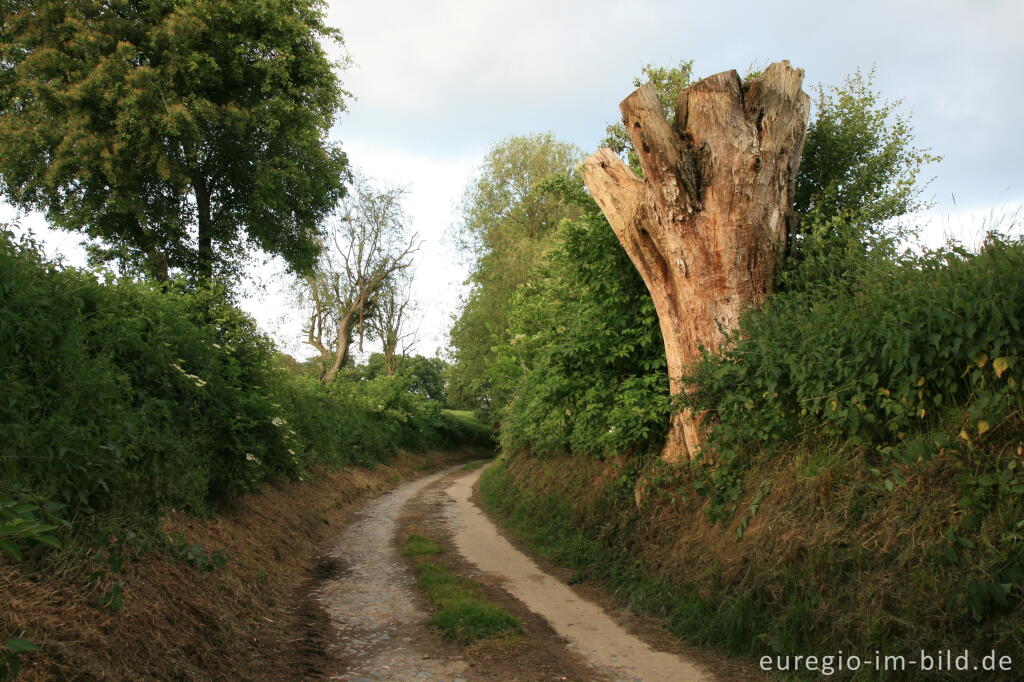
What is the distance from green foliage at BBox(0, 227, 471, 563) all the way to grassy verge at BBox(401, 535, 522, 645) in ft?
8.33

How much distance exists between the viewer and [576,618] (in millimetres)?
7215

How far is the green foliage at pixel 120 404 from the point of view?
15.6 ft

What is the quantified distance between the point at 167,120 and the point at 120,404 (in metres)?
11.8

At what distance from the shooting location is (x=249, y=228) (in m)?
19.2

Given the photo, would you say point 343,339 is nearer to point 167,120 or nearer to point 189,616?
point 167,120

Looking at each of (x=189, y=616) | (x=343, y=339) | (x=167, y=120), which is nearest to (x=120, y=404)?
(x=189, y=616)

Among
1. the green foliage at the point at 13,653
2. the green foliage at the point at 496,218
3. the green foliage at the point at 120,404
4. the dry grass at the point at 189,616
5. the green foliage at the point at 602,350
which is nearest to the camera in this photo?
the green foliage at the point at 13,653

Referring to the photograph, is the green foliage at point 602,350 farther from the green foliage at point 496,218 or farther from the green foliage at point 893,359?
the green foliage at point 496,218

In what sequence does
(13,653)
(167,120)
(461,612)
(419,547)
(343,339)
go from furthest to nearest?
(343,339) → (167,120) → (419,547) → (461,612) → (13,653)

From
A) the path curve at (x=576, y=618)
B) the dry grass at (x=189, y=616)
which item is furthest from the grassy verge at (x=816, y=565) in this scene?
the dry grass at (x=189, y=616)

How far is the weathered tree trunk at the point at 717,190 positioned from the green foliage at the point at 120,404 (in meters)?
6.04

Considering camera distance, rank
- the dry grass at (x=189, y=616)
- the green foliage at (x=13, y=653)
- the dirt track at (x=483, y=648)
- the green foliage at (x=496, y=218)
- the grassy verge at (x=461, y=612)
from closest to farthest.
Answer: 1. the green foliage at (x=13, y=653)
2. the dry grass at (x=189, y=616)
3. the dirt track at (x=483, y=648)
4. the grassy verge at (x=461, y=612)
5. the green foliage at (x=496, y=218)

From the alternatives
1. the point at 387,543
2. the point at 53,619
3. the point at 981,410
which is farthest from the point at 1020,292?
the point at 387,543

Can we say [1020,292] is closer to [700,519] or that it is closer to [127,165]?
[700,519]
